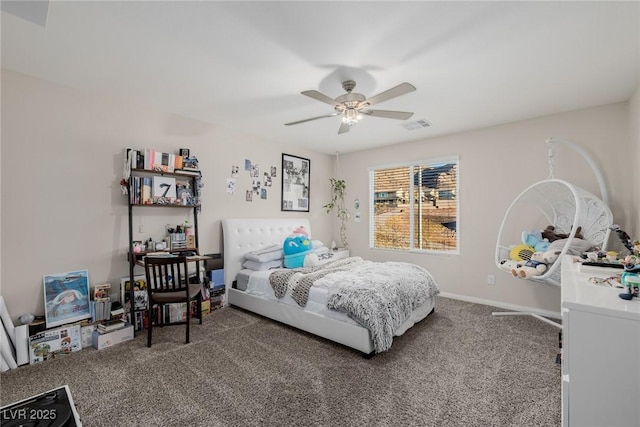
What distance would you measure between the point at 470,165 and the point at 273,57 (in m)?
3.27

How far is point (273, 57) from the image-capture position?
7.55 ft

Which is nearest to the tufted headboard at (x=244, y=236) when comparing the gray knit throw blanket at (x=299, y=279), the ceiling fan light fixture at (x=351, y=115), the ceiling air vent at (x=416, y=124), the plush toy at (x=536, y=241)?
the gray knit throw blanket at (x=299, y=279)

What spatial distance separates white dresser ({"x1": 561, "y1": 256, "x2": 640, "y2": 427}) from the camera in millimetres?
969

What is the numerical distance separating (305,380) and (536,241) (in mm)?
3092

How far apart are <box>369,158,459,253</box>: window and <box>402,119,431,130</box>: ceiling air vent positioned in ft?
2.50

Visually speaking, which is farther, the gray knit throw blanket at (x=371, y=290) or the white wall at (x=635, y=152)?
the white wall at (x=635, y=152)

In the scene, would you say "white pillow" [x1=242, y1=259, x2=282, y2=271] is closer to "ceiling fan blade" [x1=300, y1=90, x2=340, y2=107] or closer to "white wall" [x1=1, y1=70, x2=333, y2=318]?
"white wall" [x1=1, y1=70, x2=333, y2=318]

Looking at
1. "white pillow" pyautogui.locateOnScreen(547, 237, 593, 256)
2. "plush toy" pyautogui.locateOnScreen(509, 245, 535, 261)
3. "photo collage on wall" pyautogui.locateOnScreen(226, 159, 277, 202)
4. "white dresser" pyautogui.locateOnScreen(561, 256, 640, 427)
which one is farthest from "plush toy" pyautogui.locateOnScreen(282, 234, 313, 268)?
"white dresser" pyautogui.locateOnScreen(561, 256, 640, 427)

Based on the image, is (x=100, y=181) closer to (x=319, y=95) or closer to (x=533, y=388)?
(x=319, y=95)

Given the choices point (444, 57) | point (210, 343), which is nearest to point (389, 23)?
point (444, 57)

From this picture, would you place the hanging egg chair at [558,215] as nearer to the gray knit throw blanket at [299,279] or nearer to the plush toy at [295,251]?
the gray knit throw blanket at [299,279]

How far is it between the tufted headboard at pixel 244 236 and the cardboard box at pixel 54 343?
5.38 ft

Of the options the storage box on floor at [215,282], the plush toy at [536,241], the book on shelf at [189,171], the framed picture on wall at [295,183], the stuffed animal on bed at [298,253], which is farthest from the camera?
the framed picture on wall at [295,183]

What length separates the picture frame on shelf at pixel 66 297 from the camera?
2664 mm
